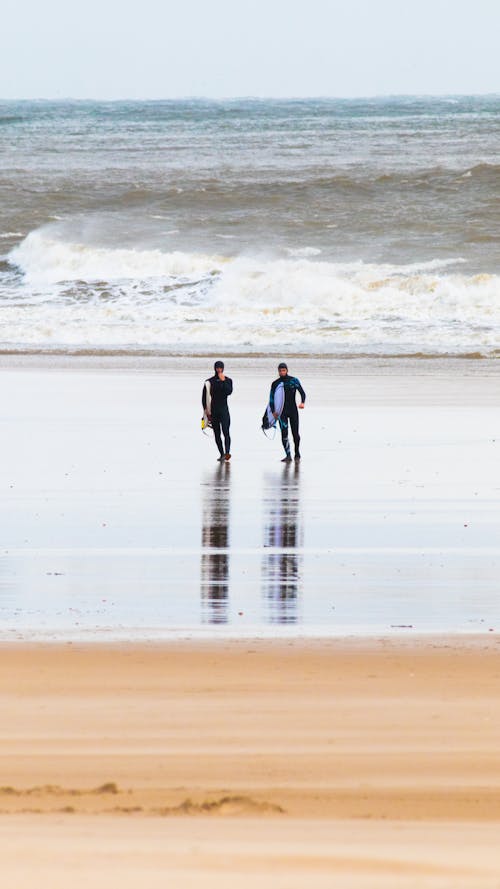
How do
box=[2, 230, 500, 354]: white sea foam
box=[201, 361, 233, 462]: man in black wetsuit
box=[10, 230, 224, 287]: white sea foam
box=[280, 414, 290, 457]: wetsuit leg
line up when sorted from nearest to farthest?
box=[280, 414, 290, 457]: wetsuit leg < box=[201, 361, 233, 462]: man in black wetsuit < box=[2, 230, 500, 354]: white sea foam < box=[10, 230, 224, 287]: white sea foam

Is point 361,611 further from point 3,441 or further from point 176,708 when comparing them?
point 3,441

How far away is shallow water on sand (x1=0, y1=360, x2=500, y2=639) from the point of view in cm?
880

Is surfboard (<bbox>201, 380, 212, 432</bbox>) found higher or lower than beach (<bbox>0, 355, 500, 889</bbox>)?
higher

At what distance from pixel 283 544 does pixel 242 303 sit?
22.8 metres

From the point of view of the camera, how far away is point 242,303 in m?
33.3

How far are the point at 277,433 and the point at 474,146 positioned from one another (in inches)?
1900

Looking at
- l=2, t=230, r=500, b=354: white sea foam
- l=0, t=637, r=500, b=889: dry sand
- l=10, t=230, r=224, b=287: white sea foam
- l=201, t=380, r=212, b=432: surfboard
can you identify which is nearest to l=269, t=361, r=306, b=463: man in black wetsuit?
l=201, t=380, r=212, b=432: surfboard

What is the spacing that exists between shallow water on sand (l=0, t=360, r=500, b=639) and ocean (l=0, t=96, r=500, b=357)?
9.12 m

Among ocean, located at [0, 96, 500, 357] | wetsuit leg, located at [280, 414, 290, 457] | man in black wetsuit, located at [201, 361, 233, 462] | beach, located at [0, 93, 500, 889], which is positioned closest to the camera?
beach, located at [0, 93, 500, 889]

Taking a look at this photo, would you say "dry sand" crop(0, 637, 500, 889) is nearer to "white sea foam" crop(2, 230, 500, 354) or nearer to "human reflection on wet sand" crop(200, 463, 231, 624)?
"human reflection on wet sand" crop(200, 463, 231, 624)

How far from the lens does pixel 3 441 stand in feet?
52.2

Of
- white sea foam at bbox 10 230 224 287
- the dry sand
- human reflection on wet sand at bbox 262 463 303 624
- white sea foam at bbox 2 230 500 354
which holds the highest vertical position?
white sea foam at bbox 10 230 224 287

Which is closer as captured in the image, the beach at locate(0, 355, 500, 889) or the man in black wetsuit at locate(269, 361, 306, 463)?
the beach at locate(0, 355, 500, 889)

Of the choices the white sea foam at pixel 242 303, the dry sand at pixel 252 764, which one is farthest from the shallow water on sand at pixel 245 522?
the white sea foam at pixel 242 303
